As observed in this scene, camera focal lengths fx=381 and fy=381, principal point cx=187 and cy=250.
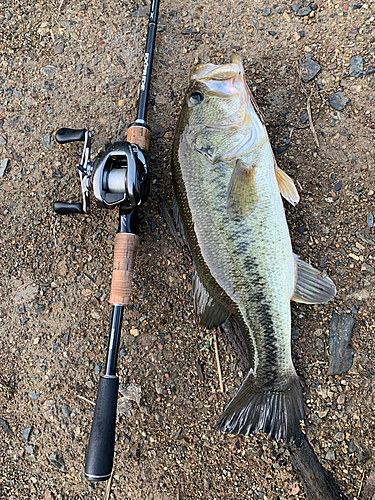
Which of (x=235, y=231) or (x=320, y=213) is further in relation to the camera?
(x=320, y=213)

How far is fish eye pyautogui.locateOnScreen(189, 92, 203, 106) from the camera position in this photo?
2.58m

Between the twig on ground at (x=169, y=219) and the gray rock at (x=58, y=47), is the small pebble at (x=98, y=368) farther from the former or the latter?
the gray rock at (x=58, y=47)

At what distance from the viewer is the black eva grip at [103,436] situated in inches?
90.0

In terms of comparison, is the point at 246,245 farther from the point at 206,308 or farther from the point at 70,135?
the point at 70,135

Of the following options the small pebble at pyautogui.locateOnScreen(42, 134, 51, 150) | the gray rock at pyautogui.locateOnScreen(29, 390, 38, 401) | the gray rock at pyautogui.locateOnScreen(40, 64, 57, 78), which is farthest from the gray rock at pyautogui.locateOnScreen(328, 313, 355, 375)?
the gray rock at pyautogui.locateOnScreen(40, 64, 57, 78)

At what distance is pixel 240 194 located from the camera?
2.38 m

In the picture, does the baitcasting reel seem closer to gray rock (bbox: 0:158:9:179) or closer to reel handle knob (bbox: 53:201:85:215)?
reel handle knob (bbox: 53:201:85:215)

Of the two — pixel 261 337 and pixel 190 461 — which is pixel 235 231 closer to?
pixel 261 337

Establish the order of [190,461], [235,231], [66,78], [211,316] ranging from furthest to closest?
[66,78], [190,461], [211,316], [235,231]

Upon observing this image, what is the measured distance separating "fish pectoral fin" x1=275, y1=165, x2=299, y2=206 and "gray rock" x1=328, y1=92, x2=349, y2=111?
2.38 ft

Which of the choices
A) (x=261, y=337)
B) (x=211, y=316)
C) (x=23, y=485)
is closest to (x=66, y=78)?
(x=211, y=316)

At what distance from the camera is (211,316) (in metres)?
2.58

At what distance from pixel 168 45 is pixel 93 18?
75 centimetres

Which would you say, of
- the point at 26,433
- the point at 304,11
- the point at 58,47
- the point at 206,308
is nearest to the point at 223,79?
the point at 304,11
